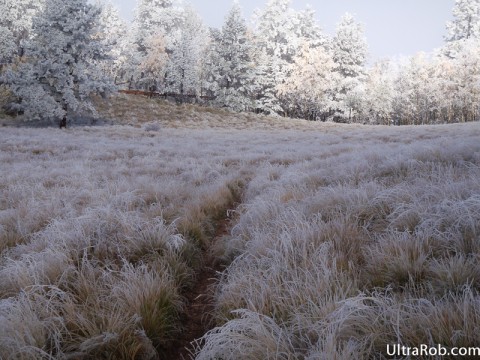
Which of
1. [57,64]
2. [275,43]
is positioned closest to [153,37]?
[275,43]

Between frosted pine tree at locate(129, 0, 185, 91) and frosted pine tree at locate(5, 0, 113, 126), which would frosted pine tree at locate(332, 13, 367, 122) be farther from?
frosted pine tree at locate(5, 0, 113, 126)

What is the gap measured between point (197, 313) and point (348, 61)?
4875cm

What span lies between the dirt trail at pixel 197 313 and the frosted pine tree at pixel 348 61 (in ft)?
147

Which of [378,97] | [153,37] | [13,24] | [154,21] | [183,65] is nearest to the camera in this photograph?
[13,24]

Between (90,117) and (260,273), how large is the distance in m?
32.9

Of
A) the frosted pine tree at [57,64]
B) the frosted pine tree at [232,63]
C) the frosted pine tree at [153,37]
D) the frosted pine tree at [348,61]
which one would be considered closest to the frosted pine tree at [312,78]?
the frosted pine tree at [348,61]

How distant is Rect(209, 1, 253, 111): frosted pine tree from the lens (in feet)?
143

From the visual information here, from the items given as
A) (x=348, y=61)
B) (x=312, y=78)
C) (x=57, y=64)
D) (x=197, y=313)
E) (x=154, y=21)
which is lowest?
(x=197, y=313)

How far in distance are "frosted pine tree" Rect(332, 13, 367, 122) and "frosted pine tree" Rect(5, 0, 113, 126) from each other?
103ft

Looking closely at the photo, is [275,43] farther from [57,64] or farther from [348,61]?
[57,64]

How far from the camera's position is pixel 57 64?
24.4 m

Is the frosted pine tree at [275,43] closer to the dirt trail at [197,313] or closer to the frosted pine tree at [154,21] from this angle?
the frosted pine tree at [154,21]

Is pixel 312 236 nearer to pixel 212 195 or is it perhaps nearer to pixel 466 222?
pixel 466 222

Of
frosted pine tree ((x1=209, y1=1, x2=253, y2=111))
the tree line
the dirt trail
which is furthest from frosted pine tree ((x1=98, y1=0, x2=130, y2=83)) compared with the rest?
the dirt trail
